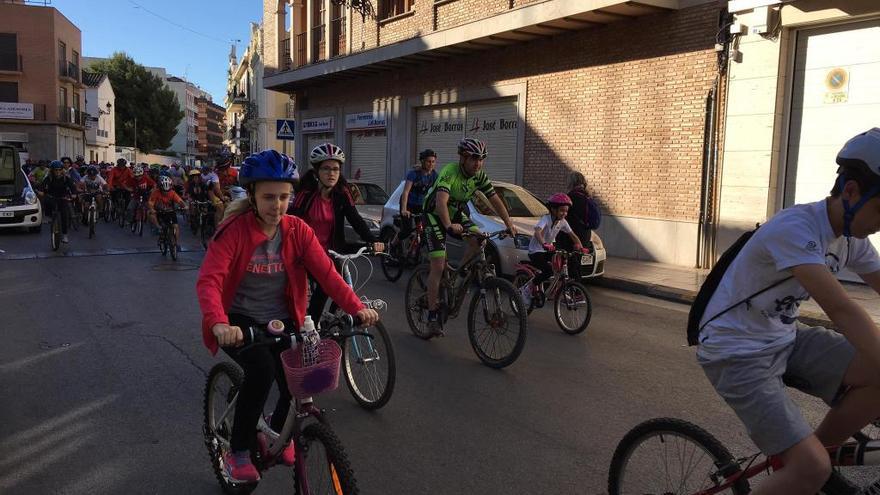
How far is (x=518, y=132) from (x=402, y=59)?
191 inches

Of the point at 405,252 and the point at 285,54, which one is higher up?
the point at 285,54

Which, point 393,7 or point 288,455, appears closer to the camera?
point 288,455

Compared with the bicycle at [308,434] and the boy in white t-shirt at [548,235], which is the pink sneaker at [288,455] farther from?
the boy in white t-shirt at [548,235]

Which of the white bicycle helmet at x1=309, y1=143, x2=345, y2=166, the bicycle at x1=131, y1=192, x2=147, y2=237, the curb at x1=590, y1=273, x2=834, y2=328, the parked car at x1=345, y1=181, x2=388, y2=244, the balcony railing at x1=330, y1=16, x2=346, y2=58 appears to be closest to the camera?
the white bicycle helmet at x1=309, y1=143, x2=345, y2=166

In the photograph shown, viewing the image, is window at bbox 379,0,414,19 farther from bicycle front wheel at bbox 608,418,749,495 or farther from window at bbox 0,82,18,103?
window at bbox 0,82,18,103

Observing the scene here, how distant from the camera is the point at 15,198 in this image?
1627 cm

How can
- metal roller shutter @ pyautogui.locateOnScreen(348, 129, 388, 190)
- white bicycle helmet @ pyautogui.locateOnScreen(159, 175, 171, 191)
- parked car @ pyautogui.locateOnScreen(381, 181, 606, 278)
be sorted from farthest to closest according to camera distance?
metal roller shutter @ pyautogui.locateOnScreen(348, 129, 388, 190), white bicycle helmet @ pyautogui.locateOnScreen(159, 175, 171, 191), parked car @ pyautogui.locateOnScreen(381, 181, 606, 278)

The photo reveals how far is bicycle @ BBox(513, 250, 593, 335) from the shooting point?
7.17m

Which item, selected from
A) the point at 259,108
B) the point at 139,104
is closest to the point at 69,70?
the point at 259,108

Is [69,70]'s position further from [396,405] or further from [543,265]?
[396,405]

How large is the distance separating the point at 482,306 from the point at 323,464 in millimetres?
3473

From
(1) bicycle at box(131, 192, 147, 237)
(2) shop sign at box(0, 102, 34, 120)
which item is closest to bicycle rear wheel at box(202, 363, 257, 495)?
(1) bicycle at box(131, 192, 147, 237)

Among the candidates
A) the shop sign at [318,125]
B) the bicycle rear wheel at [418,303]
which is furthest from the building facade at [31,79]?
the bicycle rear wheel at [418,303]

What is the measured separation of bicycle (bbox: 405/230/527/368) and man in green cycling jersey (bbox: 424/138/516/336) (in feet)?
0.27
